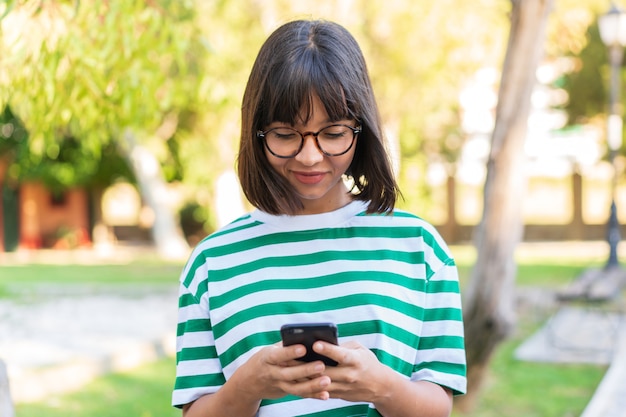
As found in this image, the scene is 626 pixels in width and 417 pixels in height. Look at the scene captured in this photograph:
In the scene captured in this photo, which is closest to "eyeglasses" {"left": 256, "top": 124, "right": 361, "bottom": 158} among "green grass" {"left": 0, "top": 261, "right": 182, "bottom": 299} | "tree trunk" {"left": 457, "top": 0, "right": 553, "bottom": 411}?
"tree trunk" {"left": 457, "top": 0, "right": 553, "bottom": 411}

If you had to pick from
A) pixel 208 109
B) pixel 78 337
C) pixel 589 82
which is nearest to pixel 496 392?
pixel 78 337

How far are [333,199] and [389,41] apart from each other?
13301 millimetres

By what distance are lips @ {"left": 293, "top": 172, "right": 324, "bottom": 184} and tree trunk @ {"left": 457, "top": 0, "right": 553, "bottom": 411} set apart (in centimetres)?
400

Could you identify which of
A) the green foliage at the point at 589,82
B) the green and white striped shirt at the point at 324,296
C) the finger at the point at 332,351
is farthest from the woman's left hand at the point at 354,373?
the green foliage at the point at 589,82

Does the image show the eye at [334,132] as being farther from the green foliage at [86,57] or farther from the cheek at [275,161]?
A: the green foliage at [86,57]

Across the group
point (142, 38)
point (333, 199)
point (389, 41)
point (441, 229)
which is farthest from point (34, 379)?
point (441, 229)

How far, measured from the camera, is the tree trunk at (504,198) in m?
5.45

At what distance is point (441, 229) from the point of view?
2417cm

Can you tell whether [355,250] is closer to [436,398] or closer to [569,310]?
[436,398]

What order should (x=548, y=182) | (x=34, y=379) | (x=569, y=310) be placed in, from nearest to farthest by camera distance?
(x=34, y=379), (x=569, y=310), (x=548, y=182)

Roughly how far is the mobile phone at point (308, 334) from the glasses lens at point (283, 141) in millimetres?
402

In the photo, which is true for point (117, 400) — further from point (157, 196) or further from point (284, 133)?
point (157, 196)

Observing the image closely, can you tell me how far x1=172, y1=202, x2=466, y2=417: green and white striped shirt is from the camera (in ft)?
5.73

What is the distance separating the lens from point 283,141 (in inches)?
68.5
